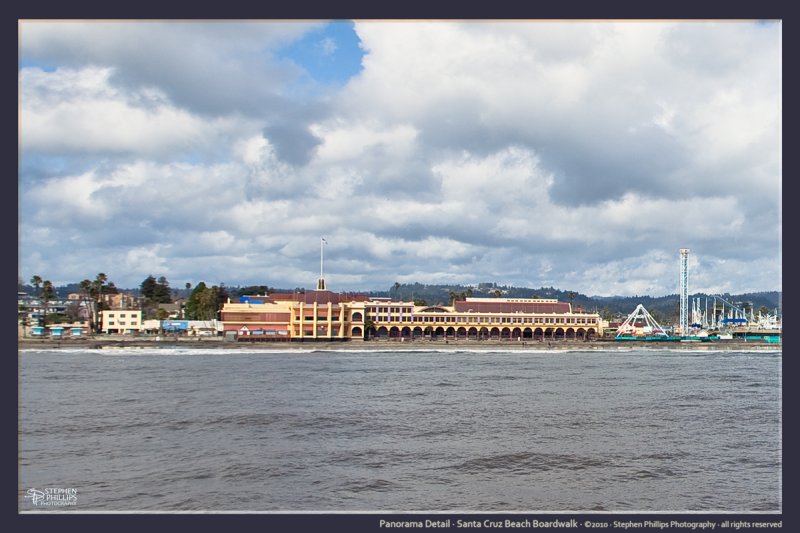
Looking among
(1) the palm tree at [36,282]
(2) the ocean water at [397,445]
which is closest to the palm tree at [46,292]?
(1) the palm tree at [36,282]

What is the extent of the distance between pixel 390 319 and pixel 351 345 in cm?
1600

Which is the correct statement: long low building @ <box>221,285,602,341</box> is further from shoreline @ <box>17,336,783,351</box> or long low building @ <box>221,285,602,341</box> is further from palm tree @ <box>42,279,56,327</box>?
palm tree @ <box>42,279,56,327</box>

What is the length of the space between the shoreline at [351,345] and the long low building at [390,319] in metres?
3.87

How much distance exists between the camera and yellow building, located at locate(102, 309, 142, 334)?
9475 cm

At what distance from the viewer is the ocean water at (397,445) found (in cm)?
1551

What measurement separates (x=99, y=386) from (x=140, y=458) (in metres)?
18.7

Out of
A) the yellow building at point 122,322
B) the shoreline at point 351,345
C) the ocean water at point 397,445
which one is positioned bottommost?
the shoreline at point 351,345

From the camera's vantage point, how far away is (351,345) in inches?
3061

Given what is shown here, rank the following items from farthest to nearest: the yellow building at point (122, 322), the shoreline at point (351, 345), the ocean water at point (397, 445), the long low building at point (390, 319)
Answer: the yellow building at point (122, 322), the long low building at point (390, 319), the shoreline at point (351, 345), the ocean water at point (397, 445)

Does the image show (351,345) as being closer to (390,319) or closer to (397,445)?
(390,319)

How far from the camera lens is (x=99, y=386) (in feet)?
116

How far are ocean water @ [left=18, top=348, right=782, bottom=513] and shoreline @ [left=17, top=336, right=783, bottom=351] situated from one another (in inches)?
1503

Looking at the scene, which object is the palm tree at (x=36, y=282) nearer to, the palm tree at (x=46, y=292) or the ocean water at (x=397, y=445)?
the palm tree at (x=46, y=292)

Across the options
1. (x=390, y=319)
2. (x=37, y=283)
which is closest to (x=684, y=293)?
(x=390, y=319)
